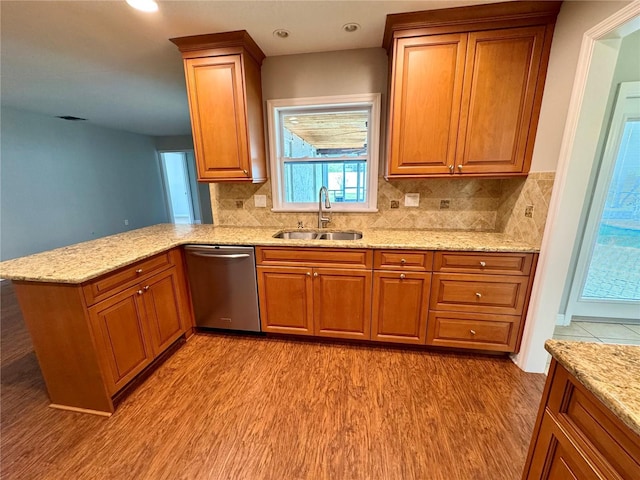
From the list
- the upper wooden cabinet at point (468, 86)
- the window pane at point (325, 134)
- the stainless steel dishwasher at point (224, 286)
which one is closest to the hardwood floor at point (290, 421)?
the stainless steel dishwasher at point (224, 286)

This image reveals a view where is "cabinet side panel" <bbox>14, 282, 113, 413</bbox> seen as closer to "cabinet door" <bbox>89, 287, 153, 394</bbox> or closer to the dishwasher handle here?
"cabinet door" <bbox>89, 287, 153, 394</bbox>

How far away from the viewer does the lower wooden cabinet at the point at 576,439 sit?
596mm

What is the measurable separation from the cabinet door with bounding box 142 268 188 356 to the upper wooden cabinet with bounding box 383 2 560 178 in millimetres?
1985

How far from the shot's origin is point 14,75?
8.41 ft

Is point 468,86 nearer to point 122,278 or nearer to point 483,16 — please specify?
point 483,16

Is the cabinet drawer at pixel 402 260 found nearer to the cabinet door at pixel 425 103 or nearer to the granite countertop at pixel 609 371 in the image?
the cabinet door at pixel 425 103

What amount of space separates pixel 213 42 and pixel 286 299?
2.06 m

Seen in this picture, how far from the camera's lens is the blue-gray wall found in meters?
3.80

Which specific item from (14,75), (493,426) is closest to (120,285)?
(493,426)

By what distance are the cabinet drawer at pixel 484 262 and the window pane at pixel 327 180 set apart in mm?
953

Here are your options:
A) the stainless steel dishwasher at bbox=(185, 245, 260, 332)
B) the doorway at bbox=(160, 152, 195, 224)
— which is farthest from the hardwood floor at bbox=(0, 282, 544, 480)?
the doorway at bbox=(160, 152, 195, 224)

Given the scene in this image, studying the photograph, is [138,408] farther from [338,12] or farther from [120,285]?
[338,12]

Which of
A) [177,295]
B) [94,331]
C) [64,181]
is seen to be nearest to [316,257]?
[177,295]

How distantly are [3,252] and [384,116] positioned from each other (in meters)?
5.36
